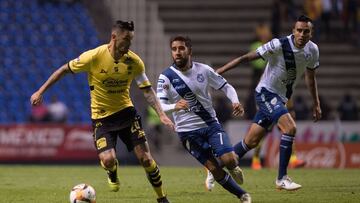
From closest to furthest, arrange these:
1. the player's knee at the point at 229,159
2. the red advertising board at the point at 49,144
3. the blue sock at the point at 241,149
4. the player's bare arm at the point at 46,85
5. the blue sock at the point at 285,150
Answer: the player's bare arm at the point at 46,85
the player's knee at the point at 229,159
the blue sock at the point at 285,150
the blue sock at the point at 241,149
the red advertising board at the point at 49,144

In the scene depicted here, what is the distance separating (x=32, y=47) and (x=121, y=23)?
17.3 metres

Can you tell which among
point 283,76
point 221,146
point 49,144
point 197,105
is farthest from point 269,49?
point 49,144

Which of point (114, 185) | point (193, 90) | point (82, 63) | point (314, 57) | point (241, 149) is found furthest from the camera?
point (241, 149)

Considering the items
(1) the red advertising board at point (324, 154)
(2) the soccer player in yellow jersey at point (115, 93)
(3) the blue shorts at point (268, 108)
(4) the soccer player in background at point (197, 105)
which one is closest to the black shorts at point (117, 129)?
(2) the soccer player in yellow jersey at point (115, 93)

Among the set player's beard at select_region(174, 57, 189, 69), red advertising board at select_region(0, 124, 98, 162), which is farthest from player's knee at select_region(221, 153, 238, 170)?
red advertising board at select_region(0, 124, 98, 162)

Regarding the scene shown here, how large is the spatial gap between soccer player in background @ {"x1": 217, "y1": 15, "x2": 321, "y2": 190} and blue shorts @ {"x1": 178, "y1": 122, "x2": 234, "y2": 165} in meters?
1.63

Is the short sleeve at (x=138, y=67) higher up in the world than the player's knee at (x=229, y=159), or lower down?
higher up

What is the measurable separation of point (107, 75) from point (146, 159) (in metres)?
1.15

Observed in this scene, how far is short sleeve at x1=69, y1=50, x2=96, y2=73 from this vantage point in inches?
426

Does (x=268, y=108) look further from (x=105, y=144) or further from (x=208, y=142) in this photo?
(x=105, y=144)

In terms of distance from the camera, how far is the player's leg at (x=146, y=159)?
34.7 feet

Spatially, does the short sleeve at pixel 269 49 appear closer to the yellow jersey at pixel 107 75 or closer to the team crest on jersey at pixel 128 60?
the yellow jersey at pixel 107 75

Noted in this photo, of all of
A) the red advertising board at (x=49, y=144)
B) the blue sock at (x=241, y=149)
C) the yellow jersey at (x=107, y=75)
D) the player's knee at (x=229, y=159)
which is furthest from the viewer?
the red advertising board at (x=49, y=144)

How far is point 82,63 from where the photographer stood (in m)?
10.9
